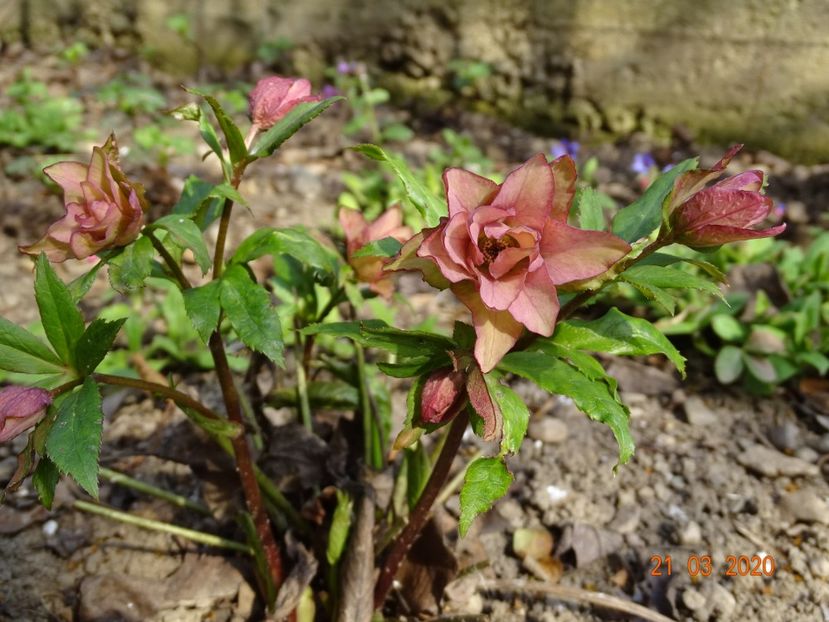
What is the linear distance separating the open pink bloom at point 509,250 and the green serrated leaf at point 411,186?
92mm

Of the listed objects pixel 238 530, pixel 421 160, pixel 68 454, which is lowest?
pixel 421 160

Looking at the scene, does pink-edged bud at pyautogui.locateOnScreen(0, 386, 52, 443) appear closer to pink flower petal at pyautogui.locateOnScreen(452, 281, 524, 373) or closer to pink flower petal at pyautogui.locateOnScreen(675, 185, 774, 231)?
pink flower petal at pyautogui.locateOnScreen(452, 281, 524, 373)

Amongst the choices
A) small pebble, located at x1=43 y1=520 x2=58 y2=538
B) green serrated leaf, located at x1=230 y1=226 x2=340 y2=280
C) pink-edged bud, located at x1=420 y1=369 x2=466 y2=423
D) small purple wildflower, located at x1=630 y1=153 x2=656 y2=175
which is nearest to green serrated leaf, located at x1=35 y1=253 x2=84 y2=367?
green serrated leaf, located at x1=230 y1=226 x2=340 y2=280

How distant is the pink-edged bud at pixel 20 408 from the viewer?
794 mm

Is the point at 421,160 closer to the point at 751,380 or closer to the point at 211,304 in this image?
the point at 751,380

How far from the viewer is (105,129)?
3.34 m

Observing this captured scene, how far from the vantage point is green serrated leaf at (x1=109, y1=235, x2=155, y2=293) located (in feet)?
2.73

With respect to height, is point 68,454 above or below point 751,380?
above

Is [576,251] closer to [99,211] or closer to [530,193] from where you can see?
[530,193]

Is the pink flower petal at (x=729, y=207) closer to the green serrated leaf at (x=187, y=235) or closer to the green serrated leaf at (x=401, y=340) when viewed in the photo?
the green serrated leaf at (x=401, y=340)

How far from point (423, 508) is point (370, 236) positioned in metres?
0.48

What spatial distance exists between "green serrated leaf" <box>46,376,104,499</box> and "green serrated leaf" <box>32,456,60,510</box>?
28 millimetres

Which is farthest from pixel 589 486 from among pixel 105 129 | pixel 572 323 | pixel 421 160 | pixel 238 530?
pixel 105 129

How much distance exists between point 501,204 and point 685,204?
0.21 meters
